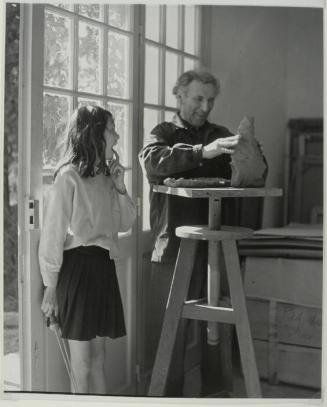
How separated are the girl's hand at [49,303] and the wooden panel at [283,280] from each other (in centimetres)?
74

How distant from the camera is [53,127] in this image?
2.02m

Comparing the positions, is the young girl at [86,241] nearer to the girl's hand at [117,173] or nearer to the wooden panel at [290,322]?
the girl's hand at [117,173]

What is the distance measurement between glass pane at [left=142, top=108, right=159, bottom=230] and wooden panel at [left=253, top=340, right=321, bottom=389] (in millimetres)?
682

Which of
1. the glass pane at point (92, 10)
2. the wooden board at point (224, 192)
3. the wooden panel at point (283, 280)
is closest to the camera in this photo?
the wooden board at point (224, 192)

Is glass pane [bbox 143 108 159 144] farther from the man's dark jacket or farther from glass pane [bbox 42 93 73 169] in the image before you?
glass pane [bbox 42 93 73 169]

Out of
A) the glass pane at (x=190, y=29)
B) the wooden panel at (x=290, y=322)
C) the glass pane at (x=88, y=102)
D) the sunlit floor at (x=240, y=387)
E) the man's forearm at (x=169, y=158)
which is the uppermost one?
the glass pane at (x=190, y=29)

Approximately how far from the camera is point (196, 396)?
7.02 feet

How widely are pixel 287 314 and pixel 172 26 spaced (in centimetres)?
121

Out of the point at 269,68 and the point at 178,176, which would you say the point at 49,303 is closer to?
the point at 178,176

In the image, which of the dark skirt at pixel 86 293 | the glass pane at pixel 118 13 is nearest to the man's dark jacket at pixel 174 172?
the dark skirt at pixel 86 293

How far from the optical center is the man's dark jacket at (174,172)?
209cm

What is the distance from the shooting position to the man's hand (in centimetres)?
199

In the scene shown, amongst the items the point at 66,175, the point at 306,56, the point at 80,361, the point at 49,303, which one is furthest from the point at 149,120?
the point at 80,361

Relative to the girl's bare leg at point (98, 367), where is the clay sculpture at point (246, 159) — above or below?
above
